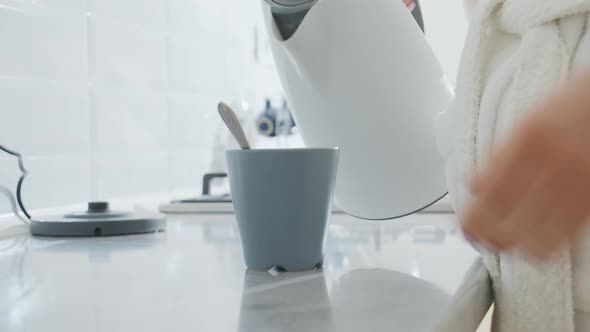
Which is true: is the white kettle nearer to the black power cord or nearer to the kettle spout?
the kettle spout

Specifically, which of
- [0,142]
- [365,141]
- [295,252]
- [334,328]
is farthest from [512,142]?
[0,142]

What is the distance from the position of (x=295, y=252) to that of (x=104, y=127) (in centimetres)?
64

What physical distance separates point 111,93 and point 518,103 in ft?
2.79

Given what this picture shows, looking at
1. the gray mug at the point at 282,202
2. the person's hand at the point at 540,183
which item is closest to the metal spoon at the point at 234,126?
the gray mug at the point at 282,202

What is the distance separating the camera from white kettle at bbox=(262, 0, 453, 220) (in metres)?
0.66

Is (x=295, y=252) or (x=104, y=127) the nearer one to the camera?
(x=295, y=252)

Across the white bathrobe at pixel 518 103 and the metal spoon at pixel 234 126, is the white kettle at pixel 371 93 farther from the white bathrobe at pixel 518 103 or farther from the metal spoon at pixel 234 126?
the white bathrobe at pixel 518 103

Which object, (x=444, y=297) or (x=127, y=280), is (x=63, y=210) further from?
(x=444, y=297)

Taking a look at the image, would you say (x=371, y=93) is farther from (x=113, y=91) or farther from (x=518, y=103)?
(x=113, y=91)

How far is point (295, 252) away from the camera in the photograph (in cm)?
53

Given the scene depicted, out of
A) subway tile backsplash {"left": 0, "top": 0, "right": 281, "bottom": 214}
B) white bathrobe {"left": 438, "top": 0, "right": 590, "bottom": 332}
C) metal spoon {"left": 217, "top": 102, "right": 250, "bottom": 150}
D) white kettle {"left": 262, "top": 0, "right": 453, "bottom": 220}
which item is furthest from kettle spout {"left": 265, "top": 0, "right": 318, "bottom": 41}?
→ subway tile backsplash {"left": 0, "top": 0, "right": 281, "bottom": 214}

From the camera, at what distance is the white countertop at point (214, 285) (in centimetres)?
37

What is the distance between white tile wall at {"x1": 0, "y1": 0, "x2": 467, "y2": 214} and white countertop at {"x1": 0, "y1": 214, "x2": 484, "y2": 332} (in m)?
0.22

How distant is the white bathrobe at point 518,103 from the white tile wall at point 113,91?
67 cm
